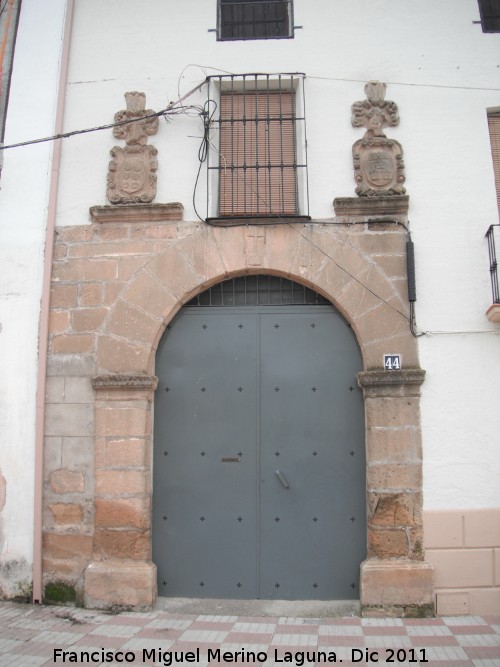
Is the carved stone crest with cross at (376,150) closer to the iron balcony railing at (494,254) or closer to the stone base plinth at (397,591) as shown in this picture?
the iron balcony railing at (494,254)

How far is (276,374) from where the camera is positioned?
16.9 feet

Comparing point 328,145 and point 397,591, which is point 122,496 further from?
point 328,145

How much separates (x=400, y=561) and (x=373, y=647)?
81 centimetres

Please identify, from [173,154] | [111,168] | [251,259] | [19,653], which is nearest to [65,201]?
[111,168]

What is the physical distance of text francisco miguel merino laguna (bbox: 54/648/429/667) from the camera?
12.7ft

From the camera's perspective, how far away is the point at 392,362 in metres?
4.95

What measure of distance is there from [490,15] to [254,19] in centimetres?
218

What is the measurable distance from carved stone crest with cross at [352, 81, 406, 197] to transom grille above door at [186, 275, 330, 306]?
0.98 meters

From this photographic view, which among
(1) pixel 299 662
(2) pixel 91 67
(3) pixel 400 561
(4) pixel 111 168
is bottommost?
(1) pixel 299 662

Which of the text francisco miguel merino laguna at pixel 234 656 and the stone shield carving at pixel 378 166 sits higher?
the stone shield carving at pixel 378 166

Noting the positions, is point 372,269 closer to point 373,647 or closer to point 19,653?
point 373,647

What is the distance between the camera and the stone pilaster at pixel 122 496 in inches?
188

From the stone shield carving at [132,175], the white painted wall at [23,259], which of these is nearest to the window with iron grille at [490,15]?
the stone shield carving at [132,175]

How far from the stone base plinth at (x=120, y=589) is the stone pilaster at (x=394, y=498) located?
1.67 meters
